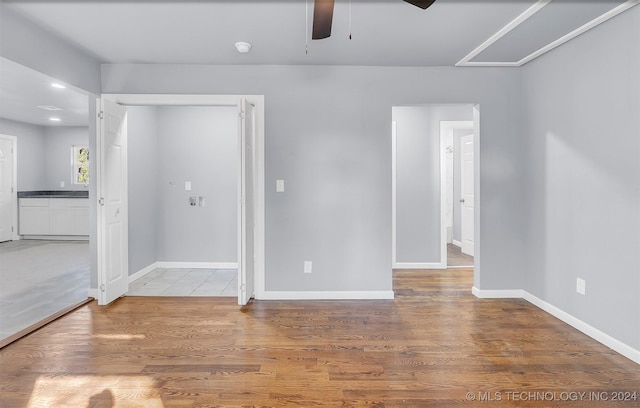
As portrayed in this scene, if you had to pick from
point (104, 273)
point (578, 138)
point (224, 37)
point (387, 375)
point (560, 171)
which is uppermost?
point (224, 37)

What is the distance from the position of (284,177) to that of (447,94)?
198 cm

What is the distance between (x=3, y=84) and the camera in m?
4.18

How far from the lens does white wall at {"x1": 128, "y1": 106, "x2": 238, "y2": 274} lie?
4895 mm

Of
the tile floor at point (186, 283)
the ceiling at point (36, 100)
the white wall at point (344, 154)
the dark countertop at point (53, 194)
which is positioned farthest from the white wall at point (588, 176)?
the dark countertop at point (53, 194)

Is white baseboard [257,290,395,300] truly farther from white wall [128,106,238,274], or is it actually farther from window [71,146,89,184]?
window [71,146,89,184]

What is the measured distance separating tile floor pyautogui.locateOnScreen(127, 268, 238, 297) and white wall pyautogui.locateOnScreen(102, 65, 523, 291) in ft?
2.59

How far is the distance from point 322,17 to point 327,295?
106 inches

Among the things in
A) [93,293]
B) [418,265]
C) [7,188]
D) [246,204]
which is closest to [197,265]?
[93,293]

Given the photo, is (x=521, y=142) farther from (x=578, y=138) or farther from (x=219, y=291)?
(x=219, y=291)

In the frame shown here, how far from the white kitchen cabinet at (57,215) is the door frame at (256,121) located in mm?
4055

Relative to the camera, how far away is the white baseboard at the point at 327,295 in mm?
3615

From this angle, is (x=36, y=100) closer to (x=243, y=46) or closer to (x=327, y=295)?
(x=243, y=46)

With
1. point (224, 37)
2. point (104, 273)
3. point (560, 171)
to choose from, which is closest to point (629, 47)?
point (560, 171)

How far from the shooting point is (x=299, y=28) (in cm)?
275
